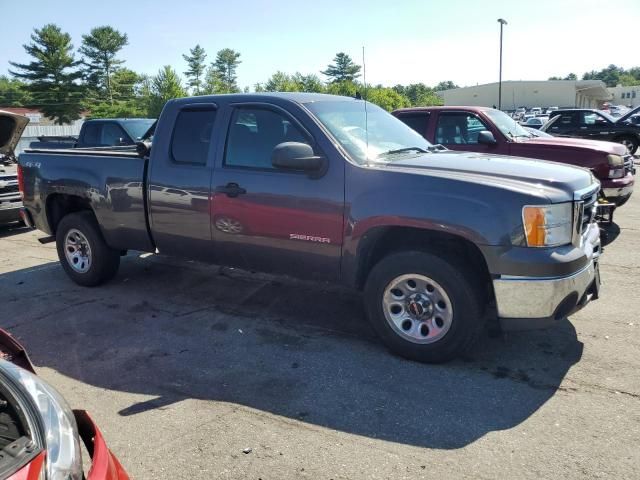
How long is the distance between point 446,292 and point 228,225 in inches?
77.2

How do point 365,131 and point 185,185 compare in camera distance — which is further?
point 185,185

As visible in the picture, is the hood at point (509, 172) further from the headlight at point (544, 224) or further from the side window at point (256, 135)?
the side window at point (256, 135)

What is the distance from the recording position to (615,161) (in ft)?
27.3

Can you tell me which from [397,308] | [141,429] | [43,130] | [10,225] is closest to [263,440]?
[141,429]

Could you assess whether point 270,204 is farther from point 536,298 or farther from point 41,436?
point 41,436

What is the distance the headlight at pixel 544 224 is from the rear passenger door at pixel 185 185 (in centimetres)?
265

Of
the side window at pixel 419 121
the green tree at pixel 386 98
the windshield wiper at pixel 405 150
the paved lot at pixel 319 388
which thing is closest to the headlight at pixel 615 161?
the side window at pixel 419 121

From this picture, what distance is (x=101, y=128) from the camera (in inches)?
494

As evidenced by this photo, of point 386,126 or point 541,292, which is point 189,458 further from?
point 386,126

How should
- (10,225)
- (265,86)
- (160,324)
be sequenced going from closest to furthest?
(160,324), (10,225), (265,86)

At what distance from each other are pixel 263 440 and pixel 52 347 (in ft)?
7.69

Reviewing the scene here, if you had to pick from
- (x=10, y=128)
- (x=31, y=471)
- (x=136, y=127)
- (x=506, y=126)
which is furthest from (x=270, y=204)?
(x=136, y=127)

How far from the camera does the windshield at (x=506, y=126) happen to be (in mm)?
8711

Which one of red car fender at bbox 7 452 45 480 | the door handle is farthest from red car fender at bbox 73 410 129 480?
the door handle
